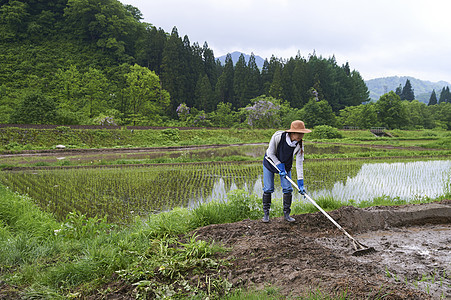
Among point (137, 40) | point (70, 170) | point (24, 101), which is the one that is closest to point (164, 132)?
point (24, 101)

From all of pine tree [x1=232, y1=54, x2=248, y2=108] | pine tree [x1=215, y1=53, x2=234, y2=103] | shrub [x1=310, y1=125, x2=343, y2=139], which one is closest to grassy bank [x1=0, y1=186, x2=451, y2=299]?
shrub [x1=310, y1=125, x2=343, y2=139]

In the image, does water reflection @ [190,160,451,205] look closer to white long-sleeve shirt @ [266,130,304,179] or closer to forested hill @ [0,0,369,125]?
white long-sleeve shirt @ [266,130,304,179]

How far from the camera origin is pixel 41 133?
62.7 ft

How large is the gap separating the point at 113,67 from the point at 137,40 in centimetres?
1158

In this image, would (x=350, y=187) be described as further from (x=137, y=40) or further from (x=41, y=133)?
(x=137, y=40)

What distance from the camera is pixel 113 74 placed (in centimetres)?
3825

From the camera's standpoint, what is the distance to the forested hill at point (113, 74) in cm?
3047

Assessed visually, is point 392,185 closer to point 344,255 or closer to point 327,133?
point 344,255

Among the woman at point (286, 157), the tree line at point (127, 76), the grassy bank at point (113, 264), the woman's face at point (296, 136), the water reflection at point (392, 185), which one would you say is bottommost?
the water reflection at point (392, 185)

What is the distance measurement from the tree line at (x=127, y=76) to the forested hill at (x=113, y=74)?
0.14 metres

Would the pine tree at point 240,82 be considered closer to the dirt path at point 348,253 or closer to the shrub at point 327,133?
the shrub at point 327,133

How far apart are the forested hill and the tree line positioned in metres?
0.14

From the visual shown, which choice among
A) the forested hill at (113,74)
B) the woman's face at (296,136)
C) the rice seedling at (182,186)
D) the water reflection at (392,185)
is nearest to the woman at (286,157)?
the woman's face at (296,136)

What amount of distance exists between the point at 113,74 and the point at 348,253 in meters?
41.4
